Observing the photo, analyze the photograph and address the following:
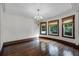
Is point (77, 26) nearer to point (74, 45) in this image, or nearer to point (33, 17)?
point (74, 45)

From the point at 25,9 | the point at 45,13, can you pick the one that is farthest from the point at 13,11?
the point at 45,13

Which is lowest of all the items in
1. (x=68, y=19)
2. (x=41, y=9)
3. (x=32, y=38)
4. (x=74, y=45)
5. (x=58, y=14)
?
(x=74, y=45)

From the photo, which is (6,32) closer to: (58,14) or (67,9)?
(58,14)

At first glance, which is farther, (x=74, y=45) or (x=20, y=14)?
(x=20, y=14)

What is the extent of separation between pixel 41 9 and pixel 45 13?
0.40 ft

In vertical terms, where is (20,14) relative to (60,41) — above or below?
above

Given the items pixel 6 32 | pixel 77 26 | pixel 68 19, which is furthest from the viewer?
pixel 6 32

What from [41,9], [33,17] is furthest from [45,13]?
[33,17]

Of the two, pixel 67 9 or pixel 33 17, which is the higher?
pixel 67 9

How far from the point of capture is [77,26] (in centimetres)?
135

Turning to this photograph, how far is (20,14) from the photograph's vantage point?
161cm

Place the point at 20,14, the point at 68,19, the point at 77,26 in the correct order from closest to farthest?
the point at 77,26 → the point at 68,19 → the point at 20,14

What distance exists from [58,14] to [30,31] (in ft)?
2.38

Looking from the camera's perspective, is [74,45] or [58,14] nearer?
[74,45]
